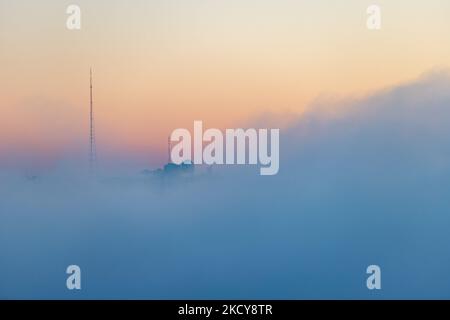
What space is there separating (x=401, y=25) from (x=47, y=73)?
147 centimetres

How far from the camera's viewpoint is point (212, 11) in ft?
7.13

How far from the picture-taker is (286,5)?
7.12 feet

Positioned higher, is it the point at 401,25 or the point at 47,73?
the point at 401,25

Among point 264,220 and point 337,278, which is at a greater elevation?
point 264,220

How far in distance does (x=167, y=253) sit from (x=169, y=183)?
29cm

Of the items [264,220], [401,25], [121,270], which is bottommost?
[121,270]

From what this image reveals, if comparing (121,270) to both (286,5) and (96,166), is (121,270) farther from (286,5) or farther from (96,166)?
(286,5)

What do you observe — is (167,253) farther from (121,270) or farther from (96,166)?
(96,166)

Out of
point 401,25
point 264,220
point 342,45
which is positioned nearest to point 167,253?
point 264,220
